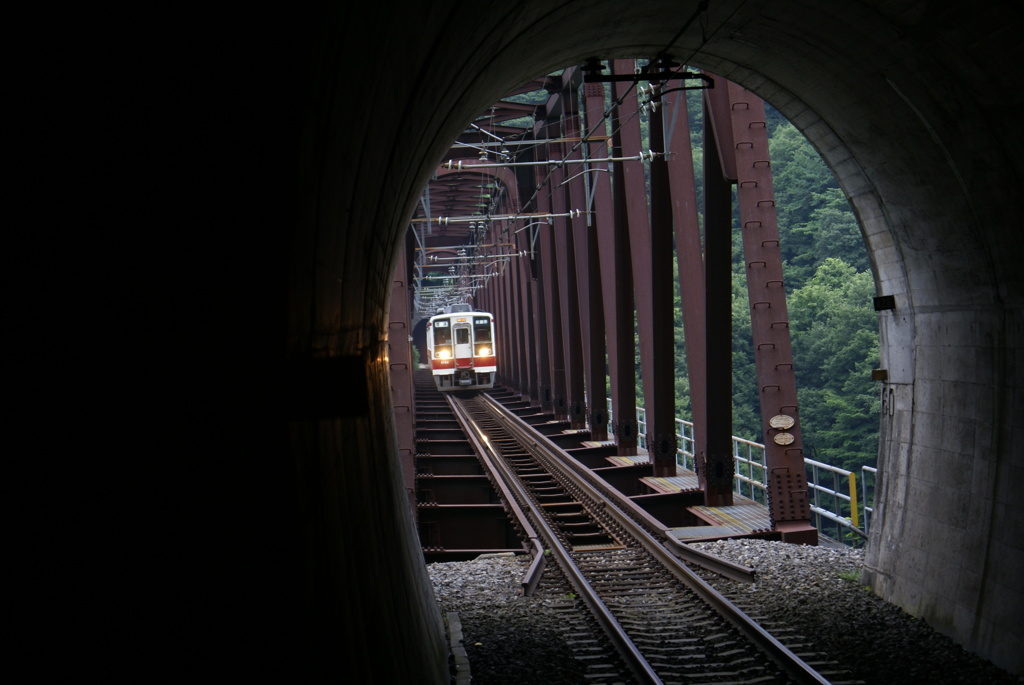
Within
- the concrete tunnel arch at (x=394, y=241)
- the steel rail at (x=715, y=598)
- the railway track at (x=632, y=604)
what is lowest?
the railway track at (x=632, y=604)

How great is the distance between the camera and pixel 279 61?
2.17 m

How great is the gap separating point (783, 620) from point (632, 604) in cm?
151

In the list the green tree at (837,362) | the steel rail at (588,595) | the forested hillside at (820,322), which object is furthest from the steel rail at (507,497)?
the forested hillside at (820,322)

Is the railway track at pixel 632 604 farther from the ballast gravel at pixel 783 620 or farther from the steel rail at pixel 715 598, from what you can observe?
the ballast gravel at pixel 783 620

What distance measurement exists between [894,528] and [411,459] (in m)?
7.21

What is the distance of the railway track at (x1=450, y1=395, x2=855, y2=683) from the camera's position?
683cm

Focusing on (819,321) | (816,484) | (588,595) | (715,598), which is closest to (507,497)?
(816,484)

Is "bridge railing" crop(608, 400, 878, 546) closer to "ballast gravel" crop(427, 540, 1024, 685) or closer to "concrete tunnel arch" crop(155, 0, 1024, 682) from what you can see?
"ballast gravel" crop(427, 540, 1024, 685)

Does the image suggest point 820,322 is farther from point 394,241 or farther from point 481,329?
point 394,241

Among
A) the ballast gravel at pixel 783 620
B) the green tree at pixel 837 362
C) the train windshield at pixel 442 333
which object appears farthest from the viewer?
the green tree at pixel 837 362

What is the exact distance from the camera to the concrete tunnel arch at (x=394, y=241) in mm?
2234

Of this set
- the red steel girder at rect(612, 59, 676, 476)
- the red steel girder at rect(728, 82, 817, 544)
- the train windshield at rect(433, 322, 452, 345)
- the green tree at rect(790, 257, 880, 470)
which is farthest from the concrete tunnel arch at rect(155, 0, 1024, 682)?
the green tree at rect(790, 257, 880, 470)

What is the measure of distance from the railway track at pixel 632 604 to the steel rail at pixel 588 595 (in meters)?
0.01

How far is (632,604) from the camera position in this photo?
9.05 m
